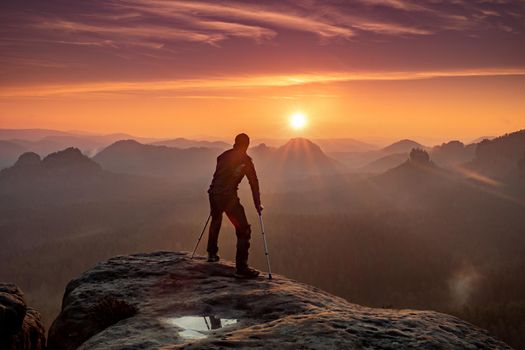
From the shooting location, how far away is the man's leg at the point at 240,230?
14.7 m

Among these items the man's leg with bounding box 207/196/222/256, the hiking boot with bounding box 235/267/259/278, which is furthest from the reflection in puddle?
the man's leg with bounding box 207/196/222/256

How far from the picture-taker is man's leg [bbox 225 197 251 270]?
14.7 m

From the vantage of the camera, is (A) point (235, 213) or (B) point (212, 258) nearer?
(A) point (235, 213)

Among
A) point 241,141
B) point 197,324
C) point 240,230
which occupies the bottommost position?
point 197,324

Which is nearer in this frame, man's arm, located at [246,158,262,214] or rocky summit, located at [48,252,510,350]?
rocky summit, located at [48,252,510,350]

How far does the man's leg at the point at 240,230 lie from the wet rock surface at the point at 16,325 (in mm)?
6646

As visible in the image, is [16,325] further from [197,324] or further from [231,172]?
[231,172]

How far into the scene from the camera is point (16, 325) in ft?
38.0

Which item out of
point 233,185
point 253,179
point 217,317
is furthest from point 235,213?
point 217,317

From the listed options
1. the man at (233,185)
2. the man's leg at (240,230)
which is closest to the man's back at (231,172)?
the man at (233,185)

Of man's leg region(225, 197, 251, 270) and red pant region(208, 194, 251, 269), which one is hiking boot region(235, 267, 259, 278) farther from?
red pant region(208, 194, 251, 269)

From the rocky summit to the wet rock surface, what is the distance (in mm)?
808

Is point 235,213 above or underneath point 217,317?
above

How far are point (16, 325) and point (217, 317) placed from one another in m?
5.61
